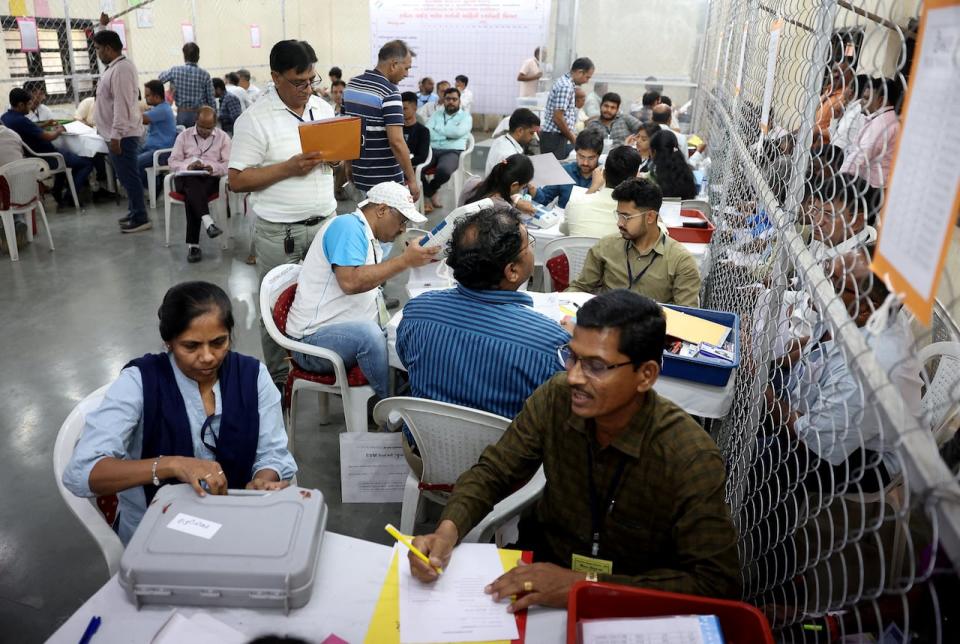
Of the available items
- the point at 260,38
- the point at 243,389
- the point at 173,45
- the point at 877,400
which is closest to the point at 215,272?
the point at 243,389

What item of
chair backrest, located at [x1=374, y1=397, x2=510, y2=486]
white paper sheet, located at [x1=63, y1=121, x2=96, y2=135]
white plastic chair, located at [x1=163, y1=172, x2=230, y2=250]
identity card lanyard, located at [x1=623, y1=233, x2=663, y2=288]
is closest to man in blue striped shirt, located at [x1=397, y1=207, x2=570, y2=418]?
chair backrest, located at [x1=374, y1=397, x2=510, y2=486]

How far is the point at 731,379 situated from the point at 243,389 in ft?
4.95

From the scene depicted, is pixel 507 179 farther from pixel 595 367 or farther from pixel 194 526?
pixel 194 526

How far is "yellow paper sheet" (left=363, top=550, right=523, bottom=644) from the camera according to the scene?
1.22 metres

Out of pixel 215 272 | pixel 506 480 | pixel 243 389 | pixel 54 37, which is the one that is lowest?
pixel 215 272

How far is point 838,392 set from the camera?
1.67 meters

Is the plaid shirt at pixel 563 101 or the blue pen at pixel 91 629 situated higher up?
the plaid shirt at pixel 563 101

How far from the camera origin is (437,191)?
26.8ft

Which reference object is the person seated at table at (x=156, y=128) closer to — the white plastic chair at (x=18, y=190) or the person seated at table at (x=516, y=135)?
the white plastic chair at (x=18, y=190)

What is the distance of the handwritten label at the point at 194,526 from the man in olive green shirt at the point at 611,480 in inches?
15.2

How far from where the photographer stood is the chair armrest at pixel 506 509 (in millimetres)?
1818

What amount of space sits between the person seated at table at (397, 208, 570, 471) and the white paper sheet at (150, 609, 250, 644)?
1058mm

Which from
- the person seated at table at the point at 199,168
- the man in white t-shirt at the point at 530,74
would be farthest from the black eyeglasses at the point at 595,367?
the man in white t-shirt at the point at 530,74

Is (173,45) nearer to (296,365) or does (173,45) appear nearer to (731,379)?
(296,365)
